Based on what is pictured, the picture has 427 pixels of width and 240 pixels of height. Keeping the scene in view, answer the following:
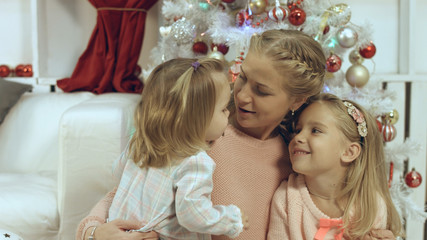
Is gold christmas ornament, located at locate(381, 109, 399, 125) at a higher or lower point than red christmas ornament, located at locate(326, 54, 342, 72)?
lower

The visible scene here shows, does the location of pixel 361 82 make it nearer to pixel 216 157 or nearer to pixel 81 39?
pixel 216 157

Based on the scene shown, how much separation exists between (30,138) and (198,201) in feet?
4.23

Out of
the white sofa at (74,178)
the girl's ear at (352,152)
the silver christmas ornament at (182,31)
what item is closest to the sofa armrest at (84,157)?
the white sofa at (74,178)

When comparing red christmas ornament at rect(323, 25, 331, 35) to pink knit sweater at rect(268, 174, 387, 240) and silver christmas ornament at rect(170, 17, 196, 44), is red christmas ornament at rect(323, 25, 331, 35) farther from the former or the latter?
pink knit sweater at rect(268, 174, 387, 240)

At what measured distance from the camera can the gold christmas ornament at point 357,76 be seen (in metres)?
1.72

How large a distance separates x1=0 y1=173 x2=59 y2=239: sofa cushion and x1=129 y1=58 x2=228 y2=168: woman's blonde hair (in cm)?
69

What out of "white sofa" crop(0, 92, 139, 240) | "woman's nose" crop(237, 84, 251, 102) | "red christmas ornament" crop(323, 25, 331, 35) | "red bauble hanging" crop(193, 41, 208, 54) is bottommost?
"white sofa" crop(0, 92, 139, 240)

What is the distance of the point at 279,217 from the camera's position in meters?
1.17

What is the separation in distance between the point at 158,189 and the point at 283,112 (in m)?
0.40

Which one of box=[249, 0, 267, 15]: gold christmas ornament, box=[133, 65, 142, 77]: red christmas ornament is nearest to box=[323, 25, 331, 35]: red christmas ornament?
box=[249, 0, 267, 15]: gold christmas ornament

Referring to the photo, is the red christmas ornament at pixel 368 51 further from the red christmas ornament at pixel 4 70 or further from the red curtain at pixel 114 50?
the red christmas ornament at pixel 4 70

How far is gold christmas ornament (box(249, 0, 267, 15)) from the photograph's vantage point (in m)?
1.59

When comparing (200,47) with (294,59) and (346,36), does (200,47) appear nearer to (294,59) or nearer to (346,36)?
(346,36)

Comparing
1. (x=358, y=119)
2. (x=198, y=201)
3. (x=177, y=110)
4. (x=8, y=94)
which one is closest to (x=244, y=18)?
(x=358, y=119)
